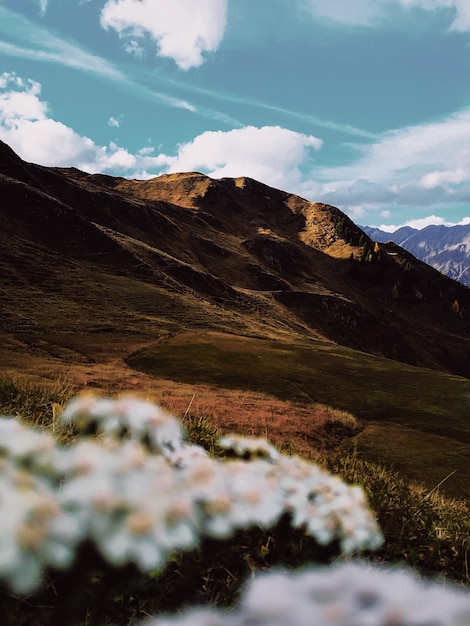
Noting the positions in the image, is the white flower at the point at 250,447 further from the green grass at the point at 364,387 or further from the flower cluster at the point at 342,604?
the green grass at the point at 364,387

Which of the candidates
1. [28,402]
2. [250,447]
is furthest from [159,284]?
[250,447]

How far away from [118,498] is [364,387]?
5613 cm

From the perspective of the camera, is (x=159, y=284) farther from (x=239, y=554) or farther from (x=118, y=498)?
(x=118, y=498)

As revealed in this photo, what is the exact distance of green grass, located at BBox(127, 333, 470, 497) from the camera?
34.1m

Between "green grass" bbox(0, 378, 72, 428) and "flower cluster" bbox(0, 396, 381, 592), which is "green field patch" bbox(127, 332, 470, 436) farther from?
"flower cluster" bbox(0, 396, 381, 592)

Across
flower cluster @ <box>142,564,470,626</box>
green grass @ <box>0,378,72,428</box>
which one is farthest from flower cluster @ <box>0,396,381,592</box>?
green grass @ <box>0,378,72,428</box>

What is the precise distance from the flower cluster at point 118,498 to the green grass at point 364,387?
28877 millimetres

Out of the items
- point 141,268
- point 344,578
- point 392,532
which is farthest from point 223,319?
point 344,578

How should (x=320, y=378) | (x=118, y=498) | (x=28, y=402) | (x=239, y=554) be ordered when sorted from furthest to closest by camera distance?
(x=320, y=378), (x=28, y=402), (x=239, y=554), (x=118, y=498)

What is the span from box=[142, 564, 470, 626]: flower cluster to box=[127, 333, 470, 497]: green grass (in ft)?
96.9

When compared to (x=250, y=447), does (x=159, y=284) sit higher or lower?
lower

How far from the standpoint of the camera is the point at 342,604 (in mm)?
1581

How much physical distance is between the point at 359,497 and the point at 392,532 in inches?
170

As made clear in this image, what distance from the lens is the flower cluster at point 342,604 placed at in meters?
1.52
